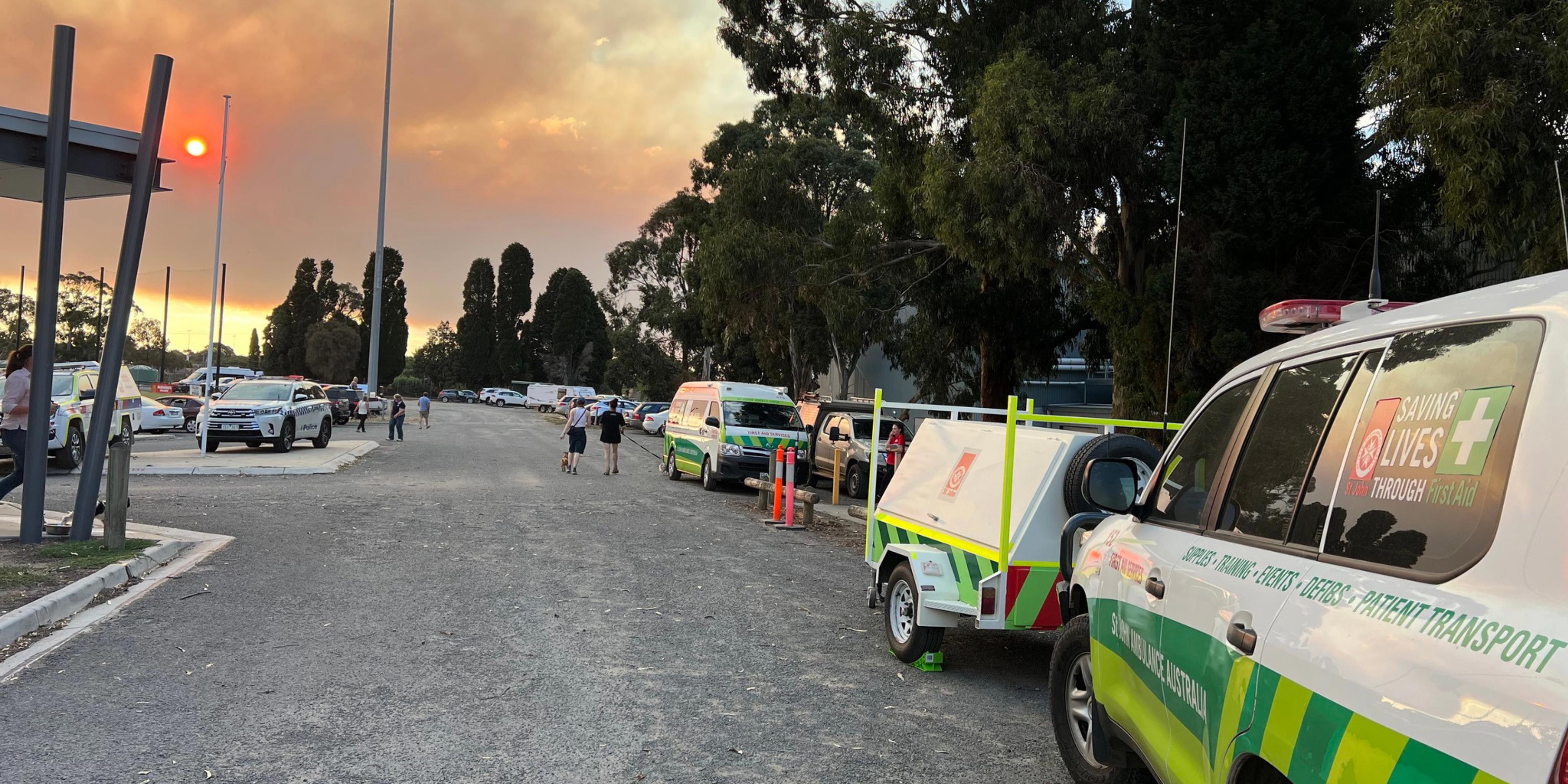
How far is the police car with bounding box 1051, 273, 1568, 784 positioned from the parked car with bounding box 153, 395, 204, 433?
122 ft

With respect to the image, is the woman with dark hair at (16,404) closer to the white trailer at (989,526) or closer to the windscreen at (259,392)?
the white trailer at (989,526)

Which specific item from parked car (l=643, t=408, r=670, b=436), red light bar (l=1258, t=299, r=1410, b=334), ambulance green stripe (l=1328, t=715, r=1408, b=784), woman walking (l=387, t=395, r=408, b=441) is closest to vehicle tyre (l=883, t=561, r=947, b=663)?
red light bar (l=1258, t=299, r=1410, b=334)

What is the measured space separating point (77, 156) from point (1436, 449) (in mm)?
A: 12478

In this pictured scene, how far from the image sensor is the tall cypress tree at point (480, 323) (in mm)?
96750

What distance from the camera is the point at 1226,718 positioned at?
9.46 feet

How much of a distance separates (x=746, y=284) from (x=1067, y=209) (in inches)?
471

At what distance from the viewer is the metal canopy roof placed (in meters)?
10.5

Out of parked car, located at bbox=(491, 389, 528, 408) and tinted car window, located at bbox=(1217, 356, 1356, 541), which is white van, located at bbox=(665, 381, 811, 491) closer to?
tinted car window, located at bbox=(1217, 356, 1356, 541)

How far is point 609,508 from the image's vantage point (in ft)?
52.3

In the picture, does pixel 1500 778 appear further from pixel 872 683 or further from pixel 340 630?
pixel 340 630

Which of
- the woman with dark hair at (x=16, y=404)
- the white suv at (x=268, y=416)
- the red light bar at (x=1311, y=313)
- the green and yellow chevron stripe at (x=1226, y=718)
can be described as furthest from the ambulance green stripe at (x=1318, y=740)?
the white suv at (x=268, y=416)

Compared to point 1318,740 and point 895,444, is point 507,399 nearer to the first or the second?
point 895,444

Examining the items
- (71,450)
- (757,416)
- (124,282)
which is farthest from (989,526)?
(71,450)

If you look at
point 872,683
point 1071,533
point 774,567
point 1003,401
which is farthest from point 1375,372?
point 1003,401
